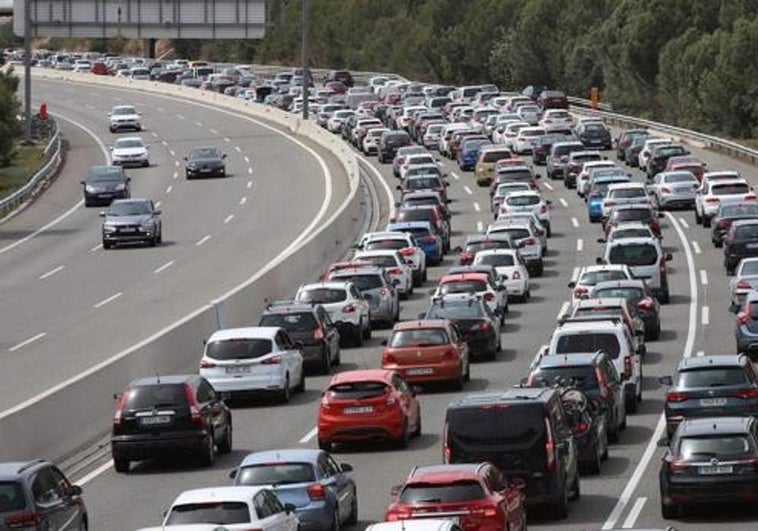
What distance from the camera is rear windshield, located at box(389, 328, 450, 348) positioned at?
131 feet

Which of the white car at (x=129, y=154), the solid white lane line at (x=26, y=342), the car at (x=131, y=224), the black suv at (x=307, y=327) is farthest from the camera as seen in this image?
the white car at (x=129, y=154)

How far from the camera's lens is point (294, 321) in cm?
4259

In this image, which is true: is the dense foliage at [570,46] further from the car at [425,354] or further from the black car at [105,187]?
the car at [425,354]

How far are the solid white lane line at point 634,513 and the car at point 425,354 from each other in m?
11.3

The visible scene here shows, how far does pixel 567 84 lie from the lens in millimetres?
137750

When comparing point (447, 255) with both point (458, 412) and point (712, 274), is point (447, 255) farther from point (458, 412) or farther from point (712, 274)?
point (458, 412)

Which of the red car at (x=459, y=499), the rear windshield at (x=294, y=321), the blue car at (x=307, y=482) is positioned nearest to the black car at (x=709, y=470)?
the red car at (x=459, y=499)

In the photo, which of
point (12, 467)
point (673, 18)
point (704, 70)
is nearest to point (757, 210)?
point (12, 467)

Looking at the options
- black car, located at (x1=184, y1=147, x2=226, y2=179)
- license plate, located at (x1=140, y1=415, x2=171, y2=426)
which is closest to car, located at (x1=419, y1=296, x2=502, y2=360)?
license plate, located at (x1=140, y1=415, x2=171, y2=426)

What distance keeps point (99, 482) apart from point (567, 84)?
107665mm

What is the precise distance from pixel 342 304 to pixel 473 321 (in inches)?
154

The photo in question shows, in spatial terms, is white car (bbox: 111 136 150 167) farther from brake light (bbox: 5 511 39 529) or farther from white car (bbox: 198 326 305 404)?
brake light (bbox: 5 511 39 529)

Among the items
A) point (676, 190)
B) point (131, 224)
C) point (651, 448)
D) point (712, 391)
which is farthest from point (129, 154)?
point (712, 391)

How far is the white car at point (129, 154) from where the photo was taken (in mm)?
95000
